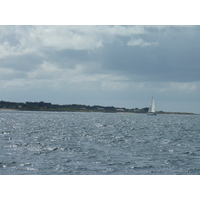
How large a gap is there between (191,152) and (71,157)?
15.2 metres
